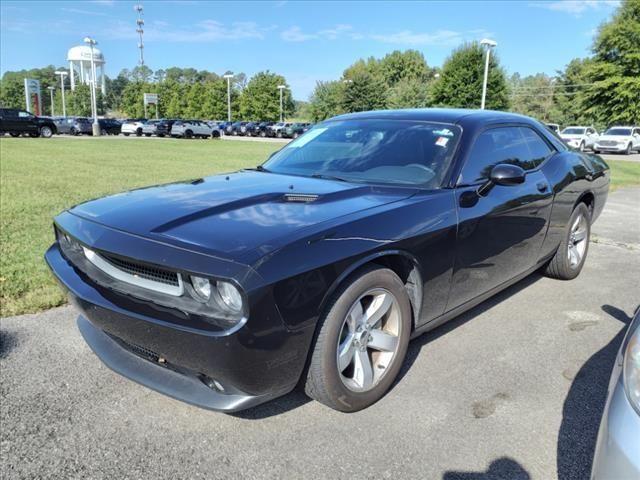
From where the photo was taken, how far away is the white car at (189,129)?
44.3 m

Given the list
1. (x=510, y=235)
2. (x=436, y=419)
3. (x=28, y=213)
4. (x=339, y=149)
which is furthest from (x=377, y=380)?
(x=28, y=213)

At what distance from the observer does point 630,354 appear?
5.98 feet

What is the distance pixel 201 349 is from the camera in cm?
213

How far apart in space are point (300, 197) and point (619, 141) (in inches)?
1257

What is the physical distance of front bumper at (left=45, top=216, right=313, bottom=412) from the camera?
6.87 ft

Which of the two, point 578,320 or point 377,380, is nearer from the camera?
point 377,380

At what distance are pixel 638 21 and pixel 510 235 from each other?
4637 centimetres

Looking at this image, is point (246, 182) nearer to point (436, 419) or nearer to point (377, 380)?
point (377, 380)

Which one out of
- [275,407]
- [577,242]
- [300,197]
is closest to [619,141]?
[577,242]

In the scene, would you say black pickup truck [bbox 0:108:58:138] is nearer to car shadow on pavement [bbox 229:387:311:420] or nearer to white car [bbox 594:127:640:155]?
white car [bbox 594:127:640:155]

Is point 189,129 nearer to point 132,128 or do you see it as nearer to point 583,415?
point 132,128

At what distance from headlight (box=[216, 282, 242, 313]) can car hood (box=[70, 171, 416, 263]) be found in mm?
121

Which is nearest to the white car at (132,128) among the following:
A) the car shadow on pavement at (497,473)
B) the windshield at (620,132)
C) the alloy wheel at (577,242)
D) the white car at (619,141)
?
the white car at (619,141)

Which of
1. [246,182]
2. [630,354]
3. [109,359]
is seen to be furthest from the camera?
[246,182]
